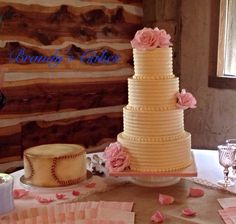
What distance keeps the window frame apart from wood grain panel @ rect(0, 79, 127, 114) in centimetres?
75

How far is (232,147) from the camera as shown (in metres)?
1.50

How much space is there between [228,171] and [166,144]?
28cm

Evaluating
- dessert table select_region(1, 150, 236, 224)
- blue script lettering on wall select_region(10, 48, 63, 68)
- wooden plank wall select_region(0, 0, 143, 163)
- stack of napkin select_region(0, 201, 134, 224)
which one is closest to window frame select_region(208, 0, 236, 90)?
wooden plank wall select_region(0, 0, 143, 163)

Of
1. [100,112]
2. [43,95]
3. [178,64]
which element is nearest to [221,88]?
[178,64]

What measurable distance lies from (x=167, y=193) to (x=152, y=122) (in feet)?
0.88

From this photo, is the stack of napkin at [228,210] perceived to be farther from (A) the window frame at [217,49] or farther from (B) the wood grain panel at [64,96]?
(B) the wood grain panel at [64,96]

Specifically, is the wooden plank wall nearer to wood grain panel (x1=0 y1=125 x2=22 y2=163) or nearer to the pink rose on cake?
wood grain panel (x1=0 y1=125 x2=22 y2=163)

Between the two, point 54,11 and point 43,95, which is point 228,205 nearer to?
point 43,95

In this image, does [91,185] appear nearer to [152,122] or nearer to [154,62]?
[152,122]

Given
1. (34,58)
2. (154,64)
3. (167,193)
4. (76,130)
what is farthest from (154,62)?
(76,130)

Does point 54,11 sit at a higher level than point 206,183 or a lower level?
higher

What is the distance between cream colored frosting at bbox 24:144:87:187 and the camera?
57.4 inches

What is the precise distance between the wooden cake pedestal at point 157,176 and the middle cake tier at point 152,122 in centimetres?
15

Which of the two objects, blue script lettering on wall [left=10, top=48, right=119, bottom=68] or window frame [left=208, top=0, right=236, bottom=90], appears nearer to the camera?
blue script lettering on wall [left=10, top=48, right=119, bottom=68]
